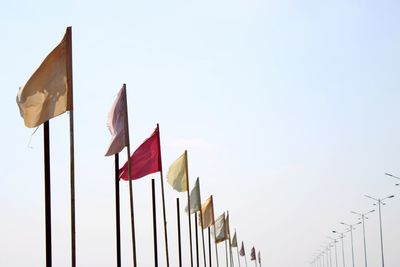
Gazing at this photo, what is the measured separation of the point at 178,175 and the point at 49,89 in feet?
67.4

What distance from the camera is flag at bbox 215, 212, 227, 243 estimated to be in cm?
5708

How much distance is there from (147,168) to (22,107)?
11.5 metres

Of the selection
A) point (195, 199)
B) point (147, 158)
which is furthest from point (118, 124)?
point (195, 199)

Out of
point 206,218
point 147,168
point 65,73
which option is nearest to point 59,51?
point 65,73

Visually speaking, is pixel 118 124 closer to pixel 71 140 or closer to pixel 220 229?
pixel 71 140

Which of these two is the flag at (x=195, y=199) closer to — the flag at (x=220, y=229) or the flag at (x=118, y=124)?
the flag at (x=220, y=229)

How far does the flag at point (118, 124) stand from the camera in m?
25.4

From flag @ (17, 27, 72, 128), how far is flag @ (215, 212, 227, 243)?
37.7 m

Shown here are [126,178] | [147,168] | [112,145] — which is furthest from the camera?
[147,168]

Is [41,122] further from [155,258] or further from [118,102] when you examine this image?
[155,258]

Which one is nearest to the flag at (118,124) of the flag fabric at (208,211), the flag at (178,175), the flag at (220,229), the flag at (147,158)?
the flag at (147,158)

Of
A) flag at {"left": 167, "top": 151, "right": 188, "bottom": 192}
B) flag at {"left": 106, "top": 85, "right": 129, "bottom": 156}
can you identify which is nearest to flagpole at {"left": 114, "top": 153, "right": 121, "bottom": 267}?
flag at {"left": 106, "top": 85, "right": 129, "bottom": 156}

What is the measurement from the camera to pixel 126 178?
89.8 feet

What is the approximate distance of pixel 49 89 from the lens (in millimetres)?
19484
